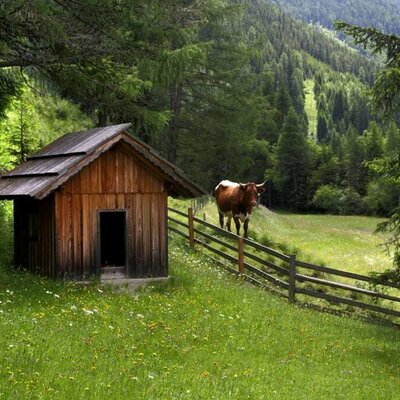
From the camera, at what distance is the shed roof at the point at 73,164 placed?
16484 mm

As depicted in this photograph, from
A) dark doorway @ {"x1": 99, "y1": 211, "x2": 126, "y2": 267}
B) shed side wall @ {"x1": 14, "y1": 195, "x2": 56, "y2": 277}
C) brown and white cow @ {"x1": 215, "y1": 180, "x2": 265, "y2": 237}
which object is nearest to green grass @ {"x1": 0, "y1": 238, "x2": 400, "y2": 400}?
shed side wall @ {"x1": 14, "y1": 195, "x2": 56, "y2": 277}

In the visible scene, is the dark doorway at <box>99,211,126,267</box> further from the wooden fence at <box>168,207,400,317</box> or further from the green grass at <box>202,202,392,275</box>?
the green grass at <box>202,202,392,275</box>

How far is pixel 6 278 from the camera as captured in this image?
16.4 meters

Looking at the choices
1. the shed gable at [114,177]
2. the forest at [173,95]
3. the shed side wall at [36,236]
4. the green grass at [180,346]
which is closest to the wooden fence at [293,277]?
the green grass at [180,346]

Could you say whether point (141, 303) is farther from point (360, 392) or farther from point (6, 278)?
point (360, 392)

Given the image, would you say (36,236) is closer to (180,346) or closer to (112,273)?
(112,273)

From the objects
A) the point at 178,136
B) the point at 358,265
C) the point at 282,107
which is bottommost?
the point at 358,265

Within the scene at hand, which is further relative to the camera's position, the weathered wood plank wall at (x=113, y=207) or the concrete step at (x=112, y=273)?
the concrete step at (x=112, y=273)

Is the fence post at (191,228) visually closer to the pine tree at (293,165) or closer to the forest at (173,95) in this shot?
the forest at (173,95)

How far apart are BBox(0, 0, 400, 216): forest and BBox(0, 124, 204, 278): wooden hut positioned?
2.24 meters

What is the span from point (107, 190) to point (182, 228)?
Answer: 1066 centimetres

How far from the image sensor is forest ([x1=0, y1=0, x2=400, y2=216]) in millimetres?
17453

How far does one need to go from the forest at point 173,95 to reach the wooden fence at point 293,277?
3.35m

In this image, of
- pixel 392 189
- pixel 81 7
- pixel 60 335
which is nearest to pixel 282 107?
pixel 392 189
